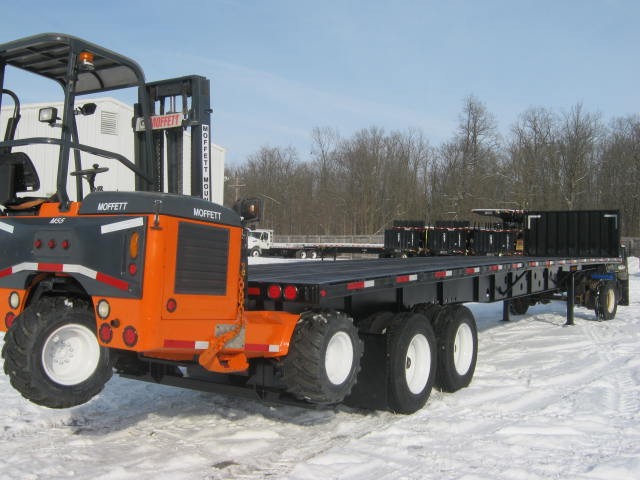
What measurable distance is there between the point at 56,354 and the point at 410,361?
3.22 meters

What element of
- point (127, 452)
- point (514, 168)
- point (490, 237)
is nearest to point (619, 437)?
point (127, 452)

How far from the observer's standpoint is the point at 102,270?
13.2 ft

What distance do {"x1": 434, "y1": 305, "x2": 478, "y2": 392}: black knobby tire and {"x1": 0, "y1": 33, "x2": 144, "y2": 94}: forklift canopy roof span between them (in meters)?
3.88

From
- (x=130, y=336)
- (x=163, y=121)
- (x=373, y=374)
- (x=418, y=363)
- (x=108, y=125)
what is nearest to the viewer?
(x=130, y=336)

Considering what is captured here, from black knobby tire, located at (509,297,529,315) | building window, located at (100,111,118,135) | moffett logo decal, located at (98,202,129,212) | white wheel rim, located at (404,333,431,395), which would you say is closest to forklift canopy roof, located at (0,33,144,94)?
moffett logo decal, located at (98,202,129,212)

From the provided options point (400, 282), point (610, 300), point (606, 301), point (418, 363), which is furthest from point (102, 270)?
point (610, 300)

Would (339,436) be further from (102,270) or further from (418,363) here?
(102,270)

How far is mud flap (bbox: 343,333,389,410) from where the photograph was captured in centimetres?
566

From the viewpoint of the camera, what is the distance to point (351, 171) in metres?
72.0

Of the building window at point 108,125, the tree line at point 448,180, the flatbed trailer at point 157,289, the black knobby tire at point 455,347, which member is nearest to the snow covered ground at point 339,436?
the black knobby tire at point 455,347

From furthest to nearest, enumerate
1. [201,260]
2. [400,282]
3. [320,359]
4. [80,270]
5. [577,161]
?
1. [577,161]
2. [400,282]
3. [320,359]
4. [201,260]
5. [80,270]

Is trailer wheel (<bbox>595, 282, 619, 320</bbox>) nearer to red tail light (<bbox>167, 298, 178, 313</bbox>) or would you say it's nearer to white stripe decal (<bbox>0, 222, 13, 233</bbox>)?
red tail light (<bbox>167, 298, 178, 313</bbox>)

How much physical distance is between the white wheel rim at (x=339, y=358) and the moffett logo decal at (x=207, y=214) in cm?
127

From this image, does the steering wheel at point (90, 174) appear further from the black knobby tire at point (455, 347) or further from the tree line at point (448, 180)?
the tree line at point (448, 180)
